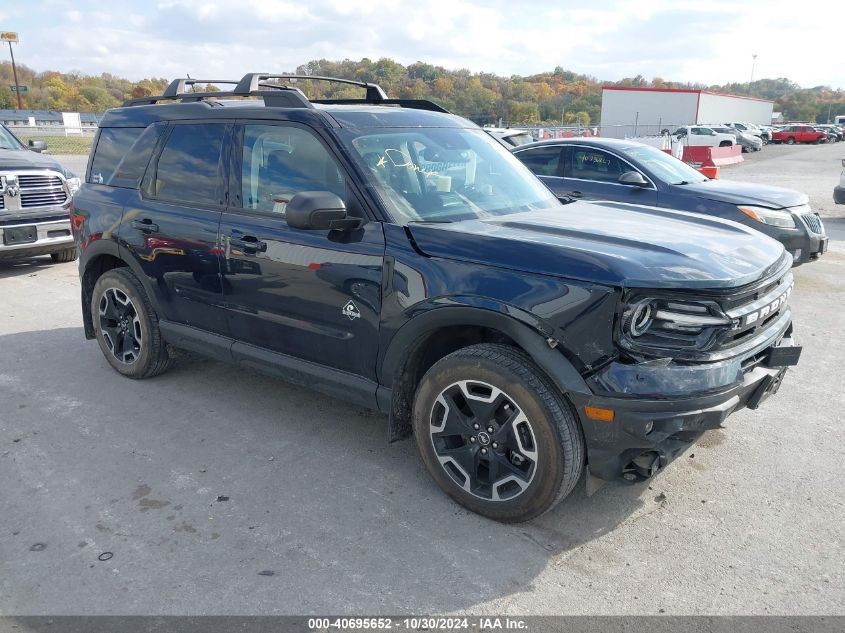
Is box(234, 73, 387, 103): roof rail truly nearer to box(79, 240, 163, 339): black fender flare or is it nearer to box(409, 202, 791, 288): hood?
box(79, 240, 163, 339): black fender flare

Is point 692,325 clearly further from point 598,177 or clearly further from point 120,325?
point 598,177

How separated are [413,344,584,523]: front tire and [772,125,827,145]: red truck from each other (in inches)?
2314

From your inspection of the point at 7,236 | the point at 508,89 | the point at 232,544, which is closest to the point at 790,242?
the point at 232,544

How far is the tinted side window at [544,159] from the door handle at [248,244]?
17.8ft

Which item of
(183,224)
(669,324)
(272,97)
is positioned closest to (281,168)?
(272,97)

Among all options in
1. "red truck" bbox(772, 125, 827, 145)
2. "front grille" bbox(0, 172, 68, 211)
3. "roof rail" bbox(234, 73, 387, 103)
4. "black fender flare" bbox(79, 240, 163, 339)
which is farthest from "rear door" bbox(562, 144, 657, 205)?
"red truck" bbox(772, 125, 827, 145)

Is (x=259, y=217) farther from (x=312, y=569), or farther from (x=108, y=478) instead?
(x=312, y=569)

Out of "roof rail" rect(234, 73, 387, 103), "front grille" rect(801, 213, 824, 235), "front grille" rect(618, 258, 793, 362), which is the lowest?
"front grille" rect(801, 213, 824, 235)

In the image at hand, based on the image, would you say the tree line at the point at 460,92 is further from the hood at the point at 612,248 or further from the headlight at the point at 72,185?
the hood at the point at 612,248

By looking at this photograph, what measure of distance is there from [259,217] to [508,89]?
68.6 meters

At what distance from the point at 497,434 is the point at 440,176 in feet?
5.02

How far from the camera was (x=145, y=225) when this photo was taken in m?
4.64

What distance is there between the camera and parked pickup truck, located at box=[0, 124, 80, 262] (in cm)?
830

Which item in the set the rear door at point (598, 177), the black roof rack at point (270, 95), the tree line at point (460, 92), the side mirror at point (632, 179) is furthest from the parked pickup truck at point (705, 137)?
the black roof rack at point (270, 95)
